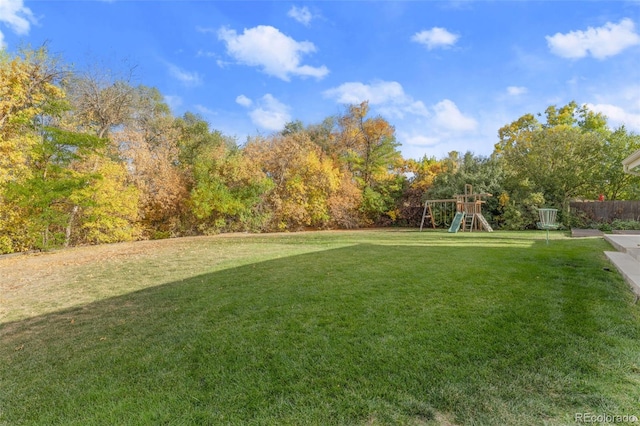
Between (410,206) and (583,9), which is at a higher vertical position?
(583,9)

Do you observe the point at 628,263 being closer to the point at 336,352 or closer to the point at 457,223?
the point at 336,352

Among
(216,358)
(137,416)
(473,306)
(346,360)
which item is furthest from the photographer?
(473,306)

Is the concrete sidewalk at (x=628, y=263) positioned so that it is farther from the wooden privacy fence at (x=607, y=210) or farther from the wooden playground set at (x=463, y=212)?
the wooden privacy fence at (x=607, y=210)

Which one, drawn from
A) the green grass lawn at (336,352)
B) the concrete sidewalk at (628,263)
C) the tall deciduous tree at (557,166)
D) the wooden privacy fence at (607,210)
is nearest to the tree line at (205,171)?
the tall deciduous tree at (557,166)

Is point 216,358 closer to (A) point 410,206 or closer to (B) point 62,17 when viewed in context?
(B) point 62,17

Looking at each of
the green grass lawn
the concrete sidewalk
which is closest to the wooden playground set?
the concrete sidewalk

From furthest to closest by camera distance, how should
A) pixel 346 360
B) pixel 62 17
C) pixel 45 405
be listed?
pixel 62 17 → pixel 346 360 → pixel 45 405

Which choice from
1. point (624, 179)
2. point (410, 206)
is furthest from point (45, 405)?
point (624, 179)

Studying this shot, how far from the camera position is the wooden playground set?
1298 cm

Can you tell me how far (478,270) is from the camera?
420cm

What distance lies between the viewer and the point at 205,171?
14430 millimetres

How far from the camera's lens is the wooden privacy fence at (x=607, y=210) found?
1232cm

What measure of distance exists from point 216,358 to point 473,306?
2.30 metres

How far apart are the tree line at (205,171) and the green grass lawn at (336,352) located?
754 centimetres
